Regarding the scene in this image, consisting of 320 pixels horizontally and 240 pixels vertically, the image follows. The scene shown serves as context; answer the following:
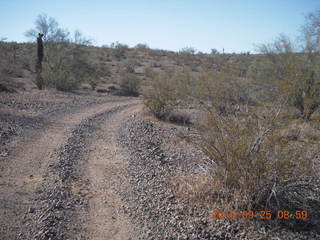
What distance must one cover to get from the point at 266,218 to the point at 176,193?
166 cm

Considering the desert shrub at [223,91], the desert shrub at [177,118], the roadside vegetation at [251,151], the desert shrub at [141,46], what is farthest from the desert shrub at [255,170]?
the desert shrub at [141,46]

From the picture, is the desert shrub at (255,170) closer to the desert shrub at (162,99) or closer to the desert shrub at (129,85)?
the desert shrub at (162,99)

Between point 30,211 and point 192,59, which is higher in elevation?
point 192,59

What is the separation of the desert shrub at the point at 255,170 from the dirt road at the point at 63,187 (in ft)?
5.29

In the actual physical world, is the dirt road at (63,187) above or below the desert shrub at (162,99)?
below

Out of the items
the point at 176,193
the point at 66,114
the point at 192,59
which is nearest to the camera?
the point at 176,193

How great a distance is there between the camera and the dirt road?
4.16 m

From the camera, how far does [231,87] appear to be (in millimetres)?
5266

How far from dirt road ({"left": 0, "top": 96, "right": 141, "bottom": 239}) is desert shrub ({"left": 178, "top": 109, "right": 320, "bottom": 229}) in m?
1.61

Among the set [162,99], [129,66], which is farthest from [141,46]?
[162,99]

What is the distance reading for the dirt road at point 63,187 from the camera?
13.6 feet

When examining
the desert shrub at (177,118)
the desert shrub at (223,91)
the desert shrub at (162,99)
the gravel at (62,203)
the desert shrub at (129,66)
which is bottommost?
the gravel at (62,203)

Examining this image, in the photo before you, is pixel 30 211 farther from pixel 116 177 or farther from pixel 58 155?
pixel 58 155

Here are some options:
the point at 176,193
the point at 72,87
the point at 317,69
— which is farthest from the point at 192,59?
the point at 176,193
